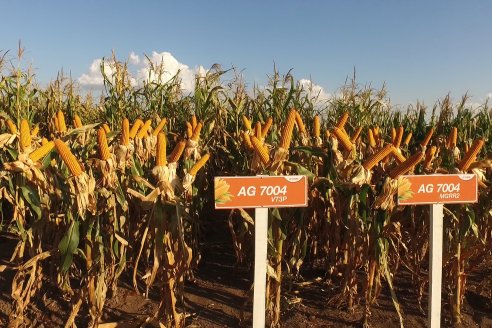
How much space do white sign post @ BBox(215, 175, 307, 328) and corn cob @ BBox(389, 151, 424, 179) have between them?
2.24ft

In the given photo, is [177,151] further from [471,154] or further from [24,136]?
[471,154]

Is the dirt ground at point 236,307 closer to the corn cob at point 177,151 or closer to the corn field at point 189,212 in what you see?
the corn field at point 189,212

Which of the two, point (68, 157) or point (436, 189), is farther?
point (436, 189)

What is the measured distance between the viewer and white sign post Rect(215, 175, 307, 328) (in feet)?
9.14

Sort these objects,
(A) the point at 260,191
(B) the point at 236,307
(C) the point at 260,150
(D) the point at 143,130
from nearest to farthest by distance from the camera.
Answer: (A) the point at 260,191 < (C) the point at 260,150 < (D) the point at 143,130 < (B) the point at 236,307

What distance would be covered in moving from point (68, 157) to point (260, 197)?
4.18 feet

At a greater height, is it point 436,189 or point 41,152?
point 41,152

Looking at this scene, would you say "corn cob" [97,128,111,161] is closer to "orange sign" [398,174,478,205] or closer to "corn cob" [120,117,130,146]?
"corn cob" [120,117,130,146]

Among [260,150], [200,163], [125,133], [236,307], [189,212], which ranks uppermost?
[125,133]

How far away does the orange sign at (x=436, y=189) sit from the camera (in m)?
3.01

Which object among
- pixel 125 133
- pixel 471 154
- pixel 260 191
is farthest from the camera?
pixel 471 154

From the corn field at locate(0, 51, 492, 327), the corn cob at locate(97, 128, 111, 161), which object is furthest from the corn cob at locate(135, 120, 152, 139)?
the corn cob at locate(97, 128, 111, 161)

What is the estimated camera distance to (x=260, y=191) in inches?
113

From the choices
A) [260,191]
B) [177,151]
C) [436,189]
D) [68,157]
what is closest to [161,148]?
[177,151]
